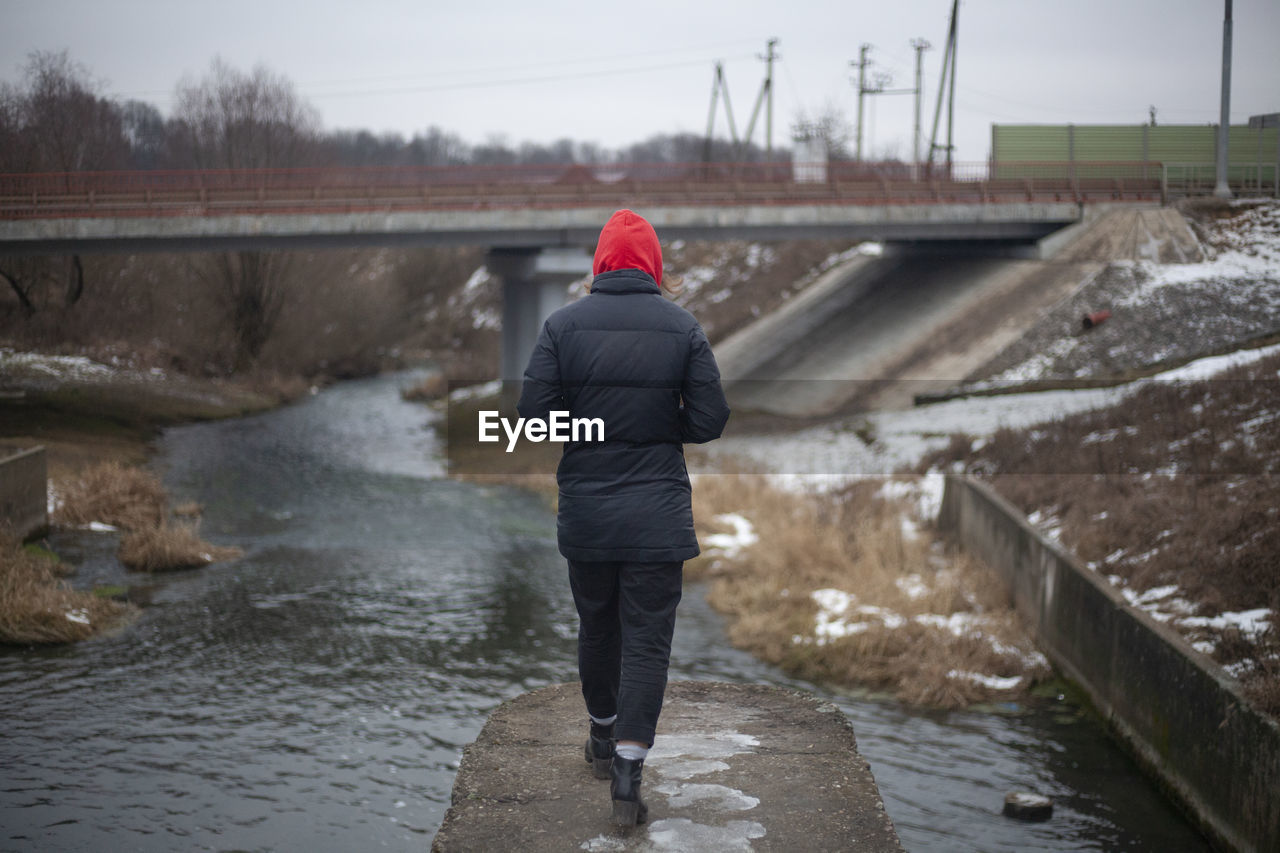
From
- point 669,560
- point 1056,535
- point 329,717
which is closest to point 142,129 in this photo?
point 329,717

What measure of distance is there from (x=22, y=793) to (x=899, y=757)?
622cm

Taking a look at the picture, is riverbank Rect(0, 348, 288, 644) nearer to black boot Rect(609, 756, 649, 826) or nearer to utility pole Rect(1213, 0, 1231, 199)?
black boot Rect(609, 756, 649, 826)

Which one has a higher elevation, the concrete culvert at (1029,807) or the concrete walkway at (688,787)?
the concrete walkway at (688,787)

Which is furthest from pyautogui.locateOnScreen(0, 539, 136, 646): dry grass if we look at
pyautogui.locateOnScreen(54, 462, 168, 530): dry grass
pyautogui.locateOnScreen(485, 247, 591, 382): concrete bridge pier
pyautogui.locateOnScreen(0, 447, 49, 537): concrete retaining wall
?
pyautogui.locateOnScreen(485, 247, 591, 382): concrete bridge pier

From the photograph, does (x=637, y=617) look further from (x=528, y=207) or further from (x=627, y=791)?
(x=528, y=207)

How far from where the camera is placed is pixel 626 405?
398cm

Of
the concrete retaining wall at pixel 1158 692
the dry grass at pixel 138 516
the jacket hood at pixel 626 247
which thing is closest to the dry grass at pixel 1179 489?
the concrete retaining wall at pixel 1158 692

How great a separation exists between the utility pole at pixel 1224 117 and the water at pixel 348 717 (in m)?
12.9

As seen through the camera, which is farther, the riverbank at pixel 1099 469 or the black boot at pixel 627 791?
the riverbank at pixel 1099 469

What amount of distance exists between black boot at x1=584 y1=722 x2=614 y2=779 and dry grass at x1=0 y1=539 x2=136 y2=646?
8214 millimetres

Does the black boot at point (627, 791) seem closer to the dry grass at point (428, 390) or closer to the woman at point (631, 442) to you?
the woman at point (631, 442)

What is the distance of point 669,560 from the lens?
3947 millimetres

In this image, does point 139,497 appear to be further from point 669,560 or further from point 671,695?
point 669,560

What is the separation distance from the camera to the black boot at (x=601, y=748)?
4470mm
